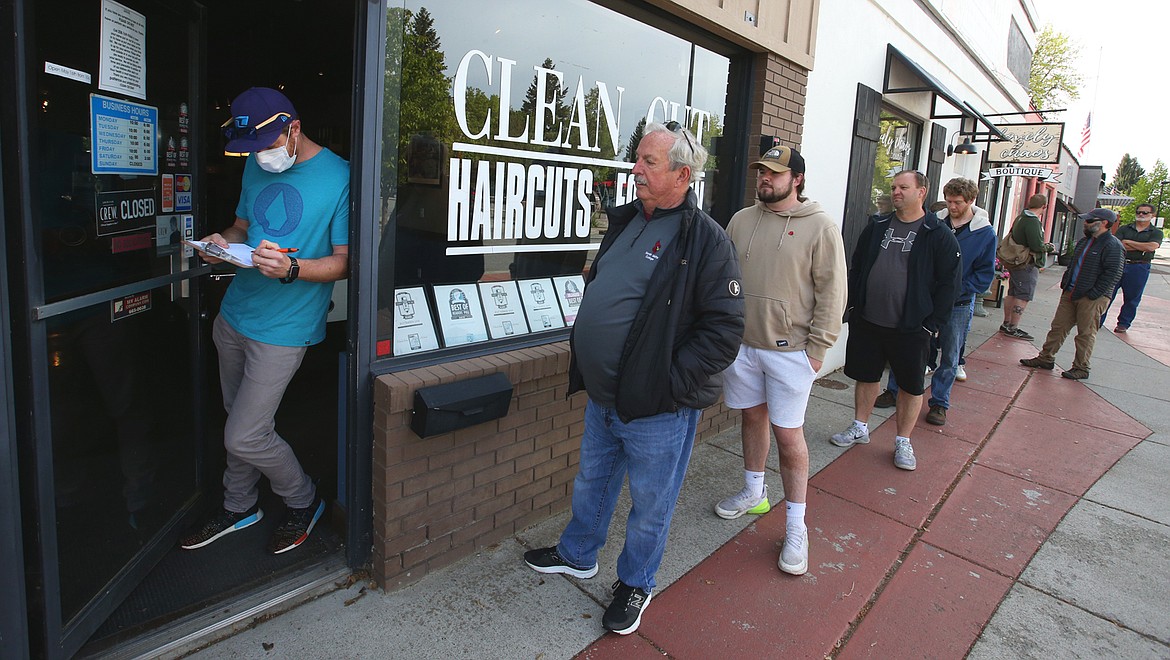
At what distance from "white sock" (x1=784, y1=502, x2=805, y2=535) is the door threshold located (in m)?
2.00

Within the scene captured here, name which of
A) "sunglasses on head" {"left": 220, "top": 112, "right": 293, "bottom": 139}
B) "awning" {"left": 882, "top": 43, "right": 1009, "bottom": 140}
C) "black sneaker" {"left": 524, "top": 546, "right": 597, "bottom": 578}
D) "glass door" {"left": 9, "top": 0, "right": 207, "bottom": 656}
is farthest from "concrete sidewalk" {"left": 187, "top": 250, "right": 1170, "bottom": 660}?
"awning" {"left": 882, "top": 43, "right": 1009, "bottom": 140}

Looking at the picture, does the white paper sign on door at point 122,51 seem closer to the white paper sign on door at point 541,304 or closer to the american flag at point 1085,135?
the white paper sign on door at point 541,304

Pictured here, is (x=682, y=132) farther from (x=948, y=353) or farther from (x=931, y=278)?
(x=948, y=353)

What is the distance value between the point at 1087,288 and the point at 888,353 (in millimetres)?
4219

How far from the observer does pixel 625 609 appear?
8.68 ft

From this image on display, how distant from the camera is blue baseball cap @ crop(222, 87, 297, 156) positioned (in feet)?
8.19

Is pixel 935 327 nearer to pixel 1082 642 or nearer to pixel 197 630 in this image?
pixel 1082 642

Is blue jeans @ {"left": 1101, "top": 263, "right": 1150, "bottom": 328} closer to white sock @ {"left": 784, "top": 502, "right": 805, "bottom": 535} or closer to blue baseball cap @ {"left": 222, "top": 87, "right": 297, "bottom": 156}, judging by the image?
white sock @ {"left": 784, "top": 502, "right": 805, "bottom": 535}

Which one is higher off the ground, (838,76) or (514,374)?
(838,76)

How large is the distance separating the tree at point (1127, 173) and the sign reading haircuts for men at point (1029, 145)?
291 ft

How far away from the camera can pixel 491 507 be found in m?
3.15

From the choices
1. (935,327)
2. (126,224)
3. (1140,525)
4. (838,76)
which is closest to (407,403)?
(126,224)

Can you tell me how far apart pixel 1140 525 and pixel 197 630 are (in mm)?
4781

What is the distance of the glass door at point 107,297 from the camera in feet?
6.69
